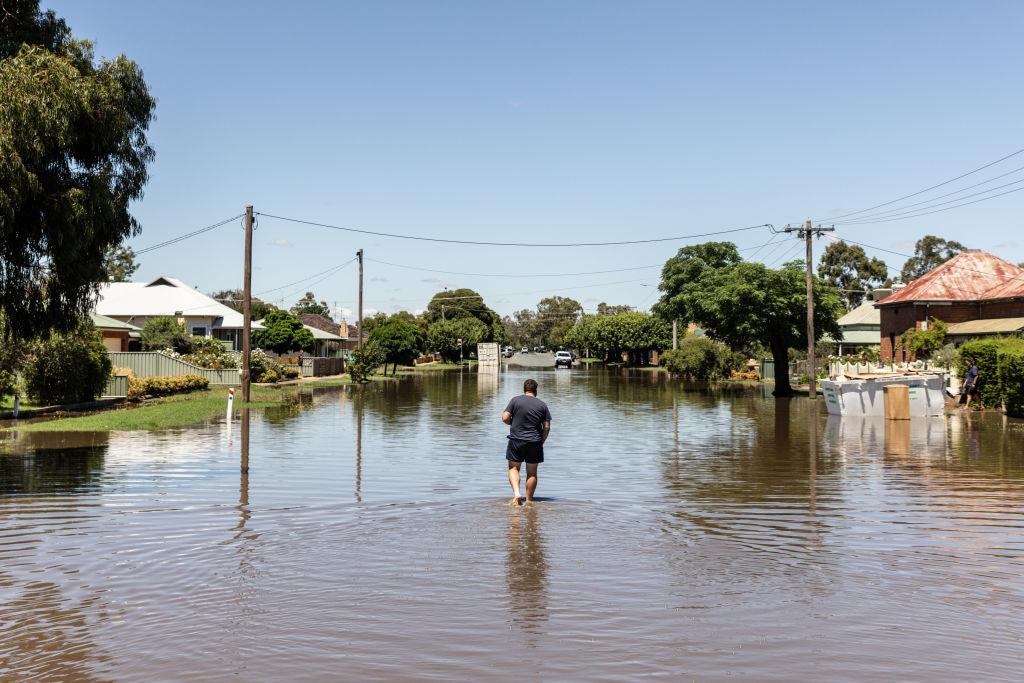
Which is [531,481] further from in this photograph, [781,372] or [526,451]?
[781,372]

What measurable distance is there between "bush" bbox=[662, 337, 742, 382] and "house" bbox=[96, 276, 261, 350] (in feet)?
104

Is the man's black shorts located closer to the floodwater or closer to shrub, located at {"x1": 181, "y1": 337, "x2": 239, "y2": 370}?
the floodwater

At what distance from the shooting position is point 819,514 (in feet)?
40.5

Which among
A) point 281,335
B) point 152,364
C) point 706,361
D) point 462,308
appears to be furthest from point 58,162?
point 462,308

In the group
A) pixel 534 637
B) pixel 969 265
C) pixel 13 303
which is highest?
pixel 969 265

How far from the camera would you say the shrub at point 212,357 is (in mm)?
47594

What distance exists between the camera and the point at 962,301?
52062mm

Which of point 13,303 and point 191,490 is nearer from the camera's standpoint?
point 191,490

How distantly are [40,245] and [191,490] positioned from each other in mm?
6076

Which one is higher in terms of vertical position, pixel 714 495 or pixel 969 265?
pixel 969 265

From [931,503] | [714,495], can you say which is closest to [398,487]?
[714,495]

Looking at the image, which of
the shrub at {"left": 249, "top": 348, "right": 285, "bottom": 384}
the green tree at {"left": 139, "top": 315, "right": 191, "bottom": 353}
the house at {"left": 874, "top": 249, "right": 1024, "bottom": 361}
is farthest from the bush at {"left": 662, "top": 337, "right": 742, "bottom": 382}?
the green tree at {"left": 139, "top": 315, "right": 191, "bottom": 353}

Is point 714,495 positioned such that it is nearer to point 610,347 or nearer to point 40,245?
point 40,245

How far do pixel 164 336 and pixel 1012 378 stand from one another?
148 feet
